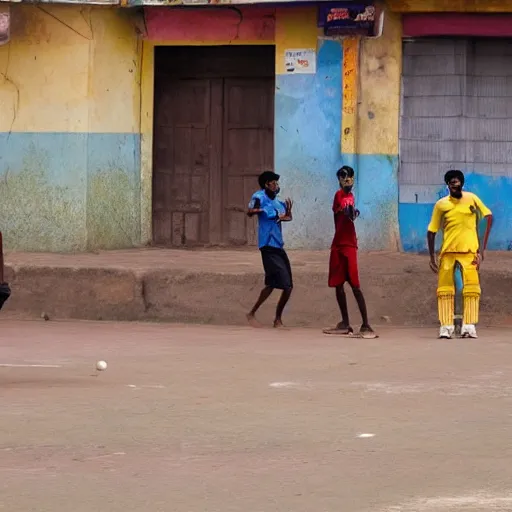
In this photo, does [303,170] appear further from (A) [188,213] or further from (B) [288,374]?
(B) [288,374]

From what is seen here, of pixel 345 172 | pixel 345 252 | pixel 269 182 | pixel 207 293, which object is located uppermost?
pixel 345 172

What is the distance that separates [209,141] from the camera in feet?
61.2

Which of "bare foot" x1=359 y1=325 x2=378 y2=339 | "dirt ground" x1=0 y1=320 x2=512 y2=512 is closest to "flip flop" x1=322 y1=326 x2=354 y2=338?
"bare foot" x1=359 y1=325 x2=378 y2=339

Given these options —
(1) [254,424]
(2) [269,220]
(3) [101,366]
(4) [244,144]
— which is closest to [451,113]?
(4) [244,144]

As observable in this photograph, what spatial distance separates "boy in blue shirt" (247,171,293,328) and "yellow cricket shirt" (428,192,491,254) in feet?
4.56

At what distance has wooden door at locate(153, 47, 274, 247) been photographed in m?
18.5

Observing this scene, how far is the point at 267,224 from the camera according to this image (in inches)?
572

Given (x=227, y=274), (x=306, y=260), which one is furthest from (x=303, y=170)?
(x=227, y=274)

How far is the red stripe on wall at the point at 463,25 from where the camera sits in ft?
56.1

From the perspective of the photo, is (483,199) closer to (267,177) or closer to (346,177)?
(267,177)

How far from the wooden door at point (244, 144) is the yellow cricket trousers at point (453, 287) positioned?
4762 millimetres

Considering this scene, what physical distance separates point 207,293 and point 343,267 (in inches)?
69.5

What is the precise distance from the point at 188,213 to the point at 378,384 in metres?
8.37

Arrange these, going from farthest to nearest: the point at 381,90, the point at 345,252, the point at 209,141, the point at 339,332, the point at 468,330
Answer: the point at 209,141, the point at 381,90, the point at 339,332, the point at 345,252, the point at 468,330
